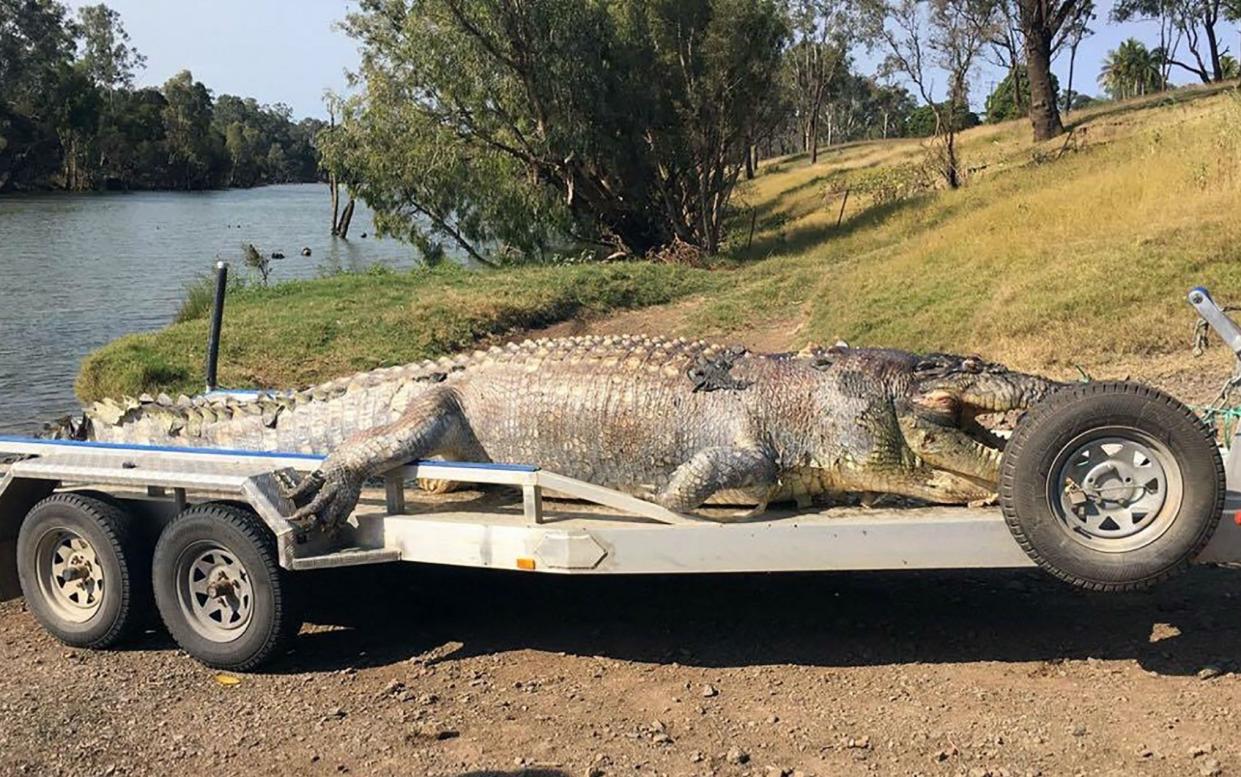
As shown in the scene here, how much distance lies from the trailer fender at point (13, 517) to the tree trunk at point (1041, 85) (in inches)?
1506

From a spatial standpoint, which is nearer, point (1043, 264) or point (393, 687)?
point (393, 687)

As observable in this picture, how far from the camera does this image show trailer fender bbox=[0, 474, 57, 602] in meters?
5.76

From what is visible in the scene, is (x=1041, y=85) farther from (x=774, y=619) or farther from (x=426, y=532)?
(x=426, y=532)

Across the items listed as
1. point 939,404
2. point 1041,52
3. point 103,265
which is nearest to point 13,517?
point 939,404

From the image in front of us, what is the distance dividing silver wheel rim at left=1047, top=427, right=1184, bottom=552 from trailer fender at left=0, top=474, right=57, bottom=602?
5.00 m

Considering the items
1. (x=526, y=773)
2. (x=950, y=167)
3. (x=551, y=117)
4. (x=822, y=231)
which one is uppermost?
(x=551, y=117)

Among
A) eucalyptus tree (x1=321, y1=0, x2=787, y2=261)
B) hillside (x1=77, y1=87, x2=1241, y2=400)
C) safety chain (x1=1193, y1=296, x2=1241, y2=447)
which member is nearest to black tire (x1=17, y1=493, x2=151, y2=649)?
safety chain (x1=1193, y1=296, x2=1241, y2=447)

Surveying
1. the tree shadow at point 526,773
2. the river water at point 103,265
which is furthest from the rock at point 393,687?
the river water at point 103,265

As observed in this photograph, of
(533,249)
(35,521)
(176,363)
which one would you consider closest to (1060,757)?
(35,521)

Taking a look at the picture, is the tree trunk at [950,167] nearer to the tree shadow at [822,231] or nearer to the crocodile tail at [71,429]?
the tree shadow at [822,231]

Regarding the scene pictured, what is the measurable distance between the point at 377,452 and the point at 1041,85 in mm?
38890

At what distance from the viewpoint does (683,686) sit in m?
4.75

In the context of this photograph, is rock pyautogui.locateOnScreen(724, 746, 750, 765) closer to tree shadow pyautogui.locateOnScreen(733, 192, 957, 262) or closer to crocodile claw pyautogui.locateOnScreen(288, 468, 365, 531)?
crocodile claw pyautogui.locateOnScreen(288, 468, 365, 531)

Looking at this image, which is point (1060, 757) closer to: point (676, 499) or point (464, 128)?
point (676, 499)
